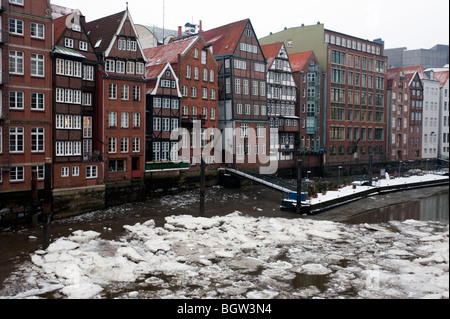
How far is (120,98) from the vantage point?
38.2 meters

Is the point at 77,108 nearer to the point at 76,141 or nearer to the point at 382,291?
the point at 76,141

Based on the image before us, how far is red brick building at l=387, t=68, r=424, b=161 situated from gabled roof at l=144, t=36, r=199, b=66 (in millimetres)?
44153

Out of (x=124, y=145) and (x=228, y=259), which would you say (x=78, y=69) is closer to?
(x=124, y=145)

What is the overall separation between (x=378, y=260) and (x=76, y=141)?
24.7 metres

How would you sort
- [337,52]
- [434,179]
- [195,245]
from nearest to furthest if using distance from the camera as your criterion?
[195,245] → [434,179] → [337,52]

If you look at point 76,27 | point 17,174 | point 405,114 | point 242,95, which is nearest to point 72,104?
point 76,27

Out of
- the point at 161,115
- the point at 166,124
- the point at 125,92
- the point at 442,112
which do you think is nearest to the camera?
the point at 125,92

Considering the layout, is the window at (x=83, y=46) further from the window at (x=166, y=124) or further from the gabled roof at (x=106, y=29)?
the window at (x=166, y=124)

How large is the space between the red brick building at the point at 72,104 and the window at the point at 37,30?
135 centimetres

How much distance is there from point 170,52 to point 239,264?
31.0m

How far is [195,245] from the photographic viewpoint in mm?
24359
